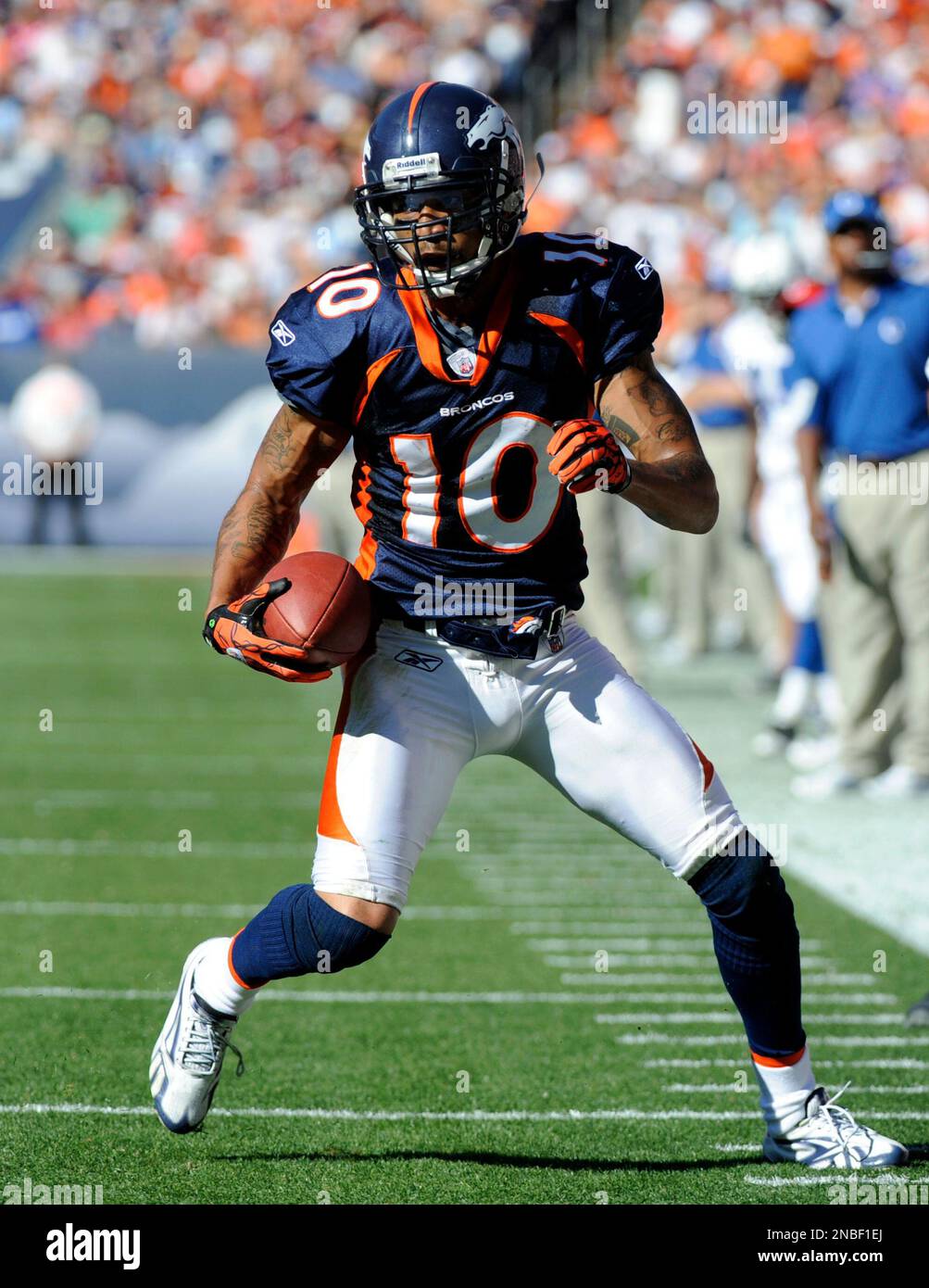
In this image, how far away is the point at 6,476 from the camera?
15969mm

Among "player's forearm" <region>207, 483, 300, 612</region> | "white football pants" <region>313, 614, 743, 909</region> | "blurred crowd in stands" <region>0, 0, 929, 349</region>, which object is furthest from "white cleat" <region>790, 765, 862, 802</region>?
"blurred crowd in stands" <region>0, 0, 929, 349</region>

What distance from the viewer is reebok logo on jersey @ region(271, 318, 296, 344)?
124 inches

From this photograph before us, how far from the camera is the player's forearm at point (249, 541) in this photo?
3195mm

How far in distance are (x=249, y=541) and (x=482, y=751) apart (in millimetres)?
518

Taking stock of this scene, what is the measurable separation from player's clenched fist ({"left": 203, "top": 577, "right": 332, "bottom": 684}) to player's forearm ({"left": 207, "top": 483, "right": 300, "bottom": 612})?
10cm

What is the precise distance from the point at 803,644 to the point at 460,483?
5327 millimetres

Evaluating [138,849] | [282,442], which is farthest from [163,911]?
[282,442]

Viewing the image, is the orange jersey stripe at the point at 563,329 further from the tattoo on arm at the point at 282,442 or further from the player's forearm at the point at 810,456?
the player's forearm at the point at 810,456

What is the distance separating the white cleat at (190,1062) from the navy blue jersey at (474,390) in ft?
2.49

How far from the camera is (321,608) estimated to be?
305 centimetres

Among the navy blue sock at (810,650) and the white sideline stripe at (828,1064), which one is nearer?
the white sideline stripe at (828,1064)

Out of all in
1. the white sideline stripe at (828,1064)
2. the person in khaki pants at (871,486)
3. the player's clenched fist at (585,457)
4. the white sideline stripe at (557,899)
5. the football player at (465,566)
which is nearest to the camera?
the player's clenched fist at (585,457)

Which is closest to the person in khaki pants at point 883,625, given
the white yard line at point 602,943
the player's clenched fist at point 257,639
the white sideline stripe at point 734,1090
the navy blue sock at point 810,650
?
the navy blue sock at point 810,650
